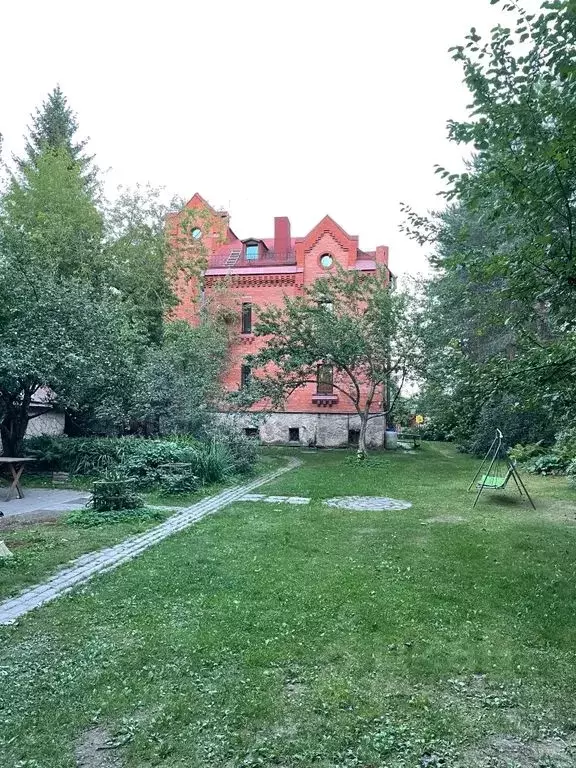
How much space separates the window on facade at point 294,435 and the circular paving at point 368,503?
46.8 ft

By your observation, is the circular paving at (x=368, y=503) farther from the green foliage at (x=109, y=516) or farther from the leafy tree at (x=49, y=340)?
the leafy tree at (x=49, y=340)

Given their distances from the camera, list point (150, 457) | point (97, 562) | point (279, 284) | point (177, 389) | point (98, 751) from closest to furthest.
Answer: point (98, 751), point (97, 562), point (150, 457), point (177, 389), point (279, 284)

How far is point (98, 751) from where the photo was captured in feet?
8.80

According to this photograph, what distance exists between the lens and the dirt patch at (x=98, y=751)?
259 centimetres

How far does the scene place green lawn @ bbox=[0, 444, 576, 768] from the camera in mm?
2734

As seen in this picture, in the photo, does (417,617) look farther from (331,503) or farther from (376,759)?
(331,503)

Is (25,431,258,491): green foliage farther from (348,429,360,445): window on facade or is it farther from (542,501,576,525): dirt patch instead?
(348,429,360,445): window on facade

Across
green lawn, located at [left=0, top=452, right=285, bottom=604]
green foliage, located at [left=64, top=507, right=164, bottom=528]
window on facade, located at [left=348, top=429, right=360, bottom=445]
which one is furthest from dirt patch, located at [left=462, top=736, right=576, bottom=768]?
window on facade, located at [left=348, top=429, right=360, bottom=445]

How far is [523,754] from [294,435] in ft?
75.0

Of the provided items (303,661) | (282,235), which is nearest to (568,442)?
(303,661)

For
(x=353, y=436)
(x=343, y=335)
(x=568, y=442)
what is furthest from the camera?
(x=353, y=436)

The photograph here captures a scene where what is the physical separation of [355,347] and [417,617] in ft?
46.4

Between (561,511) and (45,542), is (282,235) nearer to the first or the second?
(561,511)

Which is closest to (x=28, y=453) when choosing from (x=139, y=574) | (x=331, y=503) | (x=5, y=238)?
(x=5, y=238)
